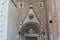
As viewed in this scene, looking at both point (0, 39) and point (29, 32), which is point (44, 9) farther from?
point (0, 39)

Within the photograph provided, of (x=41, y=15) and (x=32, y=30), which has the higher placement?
(x=41, y=15)

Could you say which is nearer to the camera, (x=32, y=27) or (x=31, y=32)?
(x=32, y=27)

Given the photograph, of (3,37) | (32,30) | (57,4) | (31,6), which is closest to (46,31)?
(32,30)

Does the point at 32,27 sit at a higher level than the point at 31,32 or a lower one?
higher

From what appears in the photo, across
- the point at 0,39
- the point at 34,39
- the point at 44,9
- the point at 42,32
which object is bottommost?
the point at 34,39

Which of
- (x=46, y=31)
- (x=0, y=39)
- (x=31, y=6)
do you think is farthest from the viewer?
(x=31, y=6)

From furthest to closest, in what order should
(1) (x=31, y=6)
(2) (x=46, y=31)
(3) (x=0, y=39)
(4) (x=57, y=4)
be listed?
(1) (x=31, y=6) → (2) (x=46, y=31) → (4) (x=57, y=4) → (3) (x=0, y=39)

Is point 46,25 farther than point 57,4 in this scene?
Yes

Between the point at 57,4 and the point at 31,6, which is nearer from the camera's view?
the point at 57,4

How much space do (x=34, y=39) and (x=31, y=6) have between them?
3.74 metres

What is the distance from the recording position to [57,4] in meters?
5.37

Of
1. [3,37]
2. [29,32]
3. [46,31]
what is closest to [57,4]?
[3,37]

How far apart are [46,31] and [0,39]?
10461mm

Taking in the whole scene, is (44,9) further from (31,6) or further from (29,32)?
(29,32)
